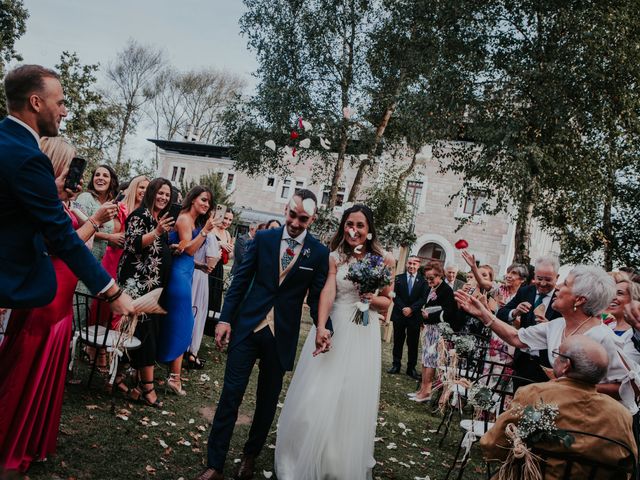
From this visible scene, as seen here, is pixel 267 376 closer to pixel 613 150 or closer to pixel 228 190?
pixel 613 150

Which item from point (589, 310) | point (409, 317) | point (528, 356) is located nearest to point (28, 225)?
point (589, 310)

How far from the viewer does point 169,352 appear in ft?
18.0

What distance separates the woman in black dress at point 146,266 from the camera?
16.4 feet

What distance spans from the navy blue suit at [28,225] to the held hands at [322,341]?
1.88 meters

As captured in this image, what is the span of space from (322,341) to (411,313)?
5571mm

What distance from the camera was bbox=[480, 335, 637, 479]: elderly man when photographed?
8.45 ft

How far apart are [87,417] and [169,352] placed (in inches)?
46.2

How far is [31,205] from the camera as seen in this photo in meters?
2.40

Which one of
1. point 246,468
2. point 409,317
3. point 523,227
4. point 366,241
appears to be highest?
point 523,227

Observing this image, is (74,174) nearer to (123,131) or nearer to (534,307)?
(534,307)

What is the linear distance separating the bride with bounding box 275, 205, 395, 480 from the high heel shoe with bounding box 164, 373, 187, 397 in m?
1.92

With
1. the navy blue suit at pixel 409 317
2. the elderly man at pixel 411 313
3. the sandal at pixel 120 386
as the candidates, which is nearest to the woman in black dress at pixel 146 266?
the sandal at pixel 120 386

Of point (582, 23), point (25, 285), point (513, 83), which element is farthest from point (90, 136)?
point (25, 285)

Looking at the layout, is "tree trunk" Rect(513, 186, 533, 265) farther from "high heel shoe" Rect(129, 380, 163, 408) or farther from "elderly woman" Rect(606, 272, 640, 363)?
"high heel shoe" Rect(129, 380, 163, 408)
